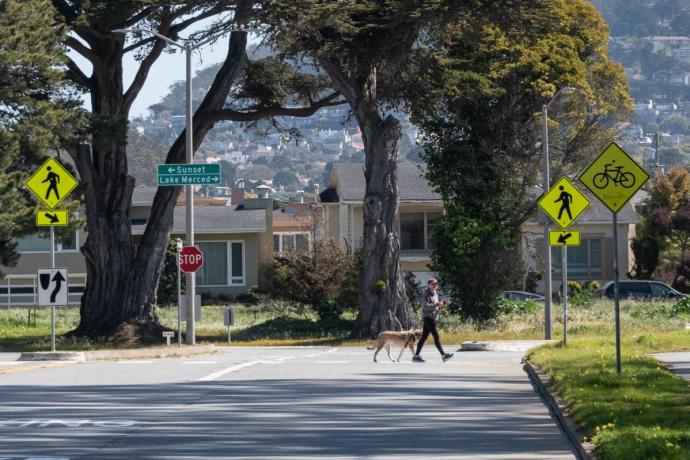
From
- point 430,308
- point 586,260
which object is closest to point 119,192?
point 430,308

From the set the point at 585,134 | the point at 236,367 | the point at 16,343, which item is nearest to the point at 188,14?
the point at 16,343

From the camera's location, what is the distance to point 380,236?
41.8 meters

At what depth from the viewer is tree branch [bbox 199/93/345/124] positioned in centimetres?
4191

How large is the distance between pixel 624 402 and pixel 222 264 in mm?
55796

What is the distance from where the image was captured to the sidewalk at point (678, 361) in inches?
876

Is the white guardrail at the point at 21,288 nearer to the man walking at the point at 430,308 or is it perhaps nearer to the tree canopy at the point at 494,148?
the tree canopy at the point at 494,148

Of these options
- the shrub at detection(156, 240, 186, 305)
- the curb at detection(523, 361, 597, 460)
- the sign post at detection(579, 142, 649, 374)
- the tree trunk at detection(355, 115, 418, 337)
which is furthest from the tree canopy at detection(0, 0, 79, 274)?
the shrub at detection(156, 240, 186, 305)

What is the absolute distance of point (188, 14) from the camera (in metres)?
38.5

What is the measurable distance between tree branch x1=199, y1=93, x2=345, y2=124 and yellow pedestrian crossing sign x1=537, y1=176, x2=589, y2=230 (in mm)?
16217

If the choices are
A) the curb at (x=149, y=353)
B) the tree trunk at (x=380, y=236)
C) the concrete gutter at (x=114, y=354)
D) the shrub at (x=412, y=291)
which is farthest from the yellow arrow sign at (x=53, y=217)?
the shrub at (x=412, y=291)

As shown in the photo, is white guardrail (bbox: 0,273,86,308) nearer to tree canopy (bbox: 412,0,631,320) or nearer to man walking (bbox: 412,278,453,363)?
tree canopy (bbox: 412,0,631,320)

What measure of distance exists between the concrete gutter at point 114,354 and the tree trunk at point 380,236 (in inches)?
349

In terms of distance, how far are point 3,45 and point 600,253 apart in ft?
142

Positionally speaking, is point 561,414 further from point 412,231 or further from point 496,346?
point 412,231
